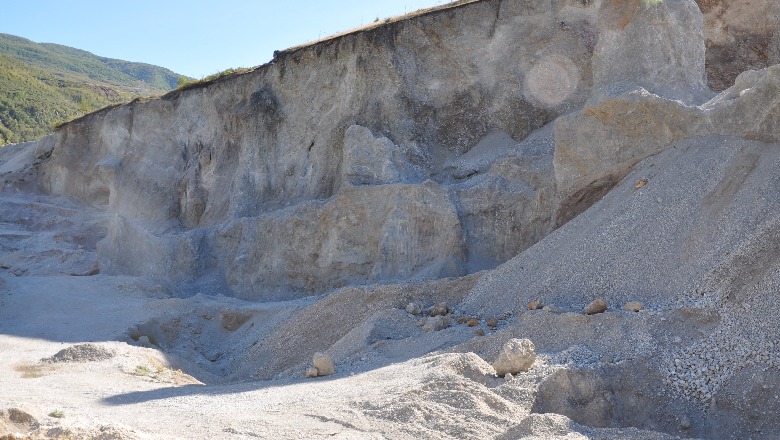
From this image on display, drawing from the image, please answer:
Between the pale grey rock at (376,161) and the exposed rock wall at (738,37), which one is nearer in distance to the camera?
the pale grey rock at (376,161)

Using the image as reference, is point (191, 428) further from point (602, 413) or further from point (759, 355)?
point (759, 355)

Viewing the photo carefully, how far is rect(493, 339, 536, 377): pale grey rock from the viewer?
864 centimetres

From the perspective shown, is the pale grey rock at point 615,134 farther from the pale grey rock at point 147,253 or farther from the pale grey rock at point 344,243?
the pale grey rock at point 147,253

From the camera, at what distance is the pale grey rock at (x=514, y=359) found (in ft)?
28.3

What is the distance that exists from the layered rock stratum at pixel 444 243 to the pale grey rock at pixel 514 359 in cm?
6

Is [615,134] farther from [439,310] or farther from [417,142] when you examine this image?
[417,142]

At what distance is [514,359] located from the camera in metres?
8.64

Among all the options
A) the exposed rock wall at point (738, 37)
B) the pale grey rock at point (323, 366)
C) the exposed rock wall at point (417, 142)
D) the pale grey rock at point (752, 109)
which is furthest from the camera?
the exposed rock wall at point (738, 37)

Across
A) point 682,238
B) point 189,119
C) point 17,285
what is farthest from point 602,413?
point 189,119

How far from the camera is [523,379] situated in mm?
8492

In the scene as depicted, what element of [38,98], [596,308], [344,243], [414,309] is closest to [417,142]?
[344,243]

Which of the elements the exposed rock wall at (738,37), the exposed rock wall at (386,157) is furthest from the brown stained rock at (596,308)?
the exposed rock wall at (738,37)

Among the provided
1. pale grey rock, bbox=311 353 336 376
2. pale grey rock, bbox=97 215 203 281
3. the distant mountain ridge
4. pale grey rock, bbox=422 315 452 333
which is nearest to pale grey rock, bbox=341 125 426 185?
pale grey rock, bbox=97 215 203 281

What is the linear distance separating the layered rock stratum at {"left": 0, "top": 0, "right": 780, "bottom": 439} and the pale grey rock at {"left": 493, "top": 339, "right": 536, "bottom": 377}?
0.06 meters
